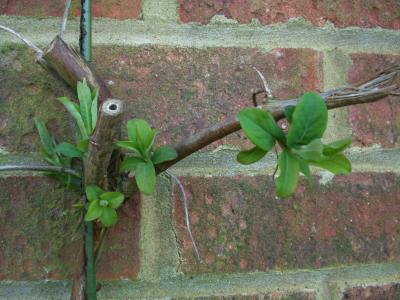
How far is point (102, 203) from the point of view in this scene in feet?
1.03

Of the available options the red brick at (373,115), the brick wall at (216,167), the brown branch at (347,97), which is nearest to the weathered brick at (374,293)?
the brick wall at (216,167)

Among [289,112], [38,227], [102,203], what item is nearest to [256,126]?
[289,112]

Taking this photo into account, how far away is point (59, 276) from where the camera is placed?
39 cm

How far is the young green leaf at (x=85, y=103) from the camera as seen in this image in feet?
1.01

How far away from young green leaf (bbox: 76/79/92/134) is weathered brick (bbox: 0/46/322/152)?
3.2 inches

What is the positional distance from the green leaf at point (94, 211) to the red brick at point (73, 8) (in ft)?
0.59

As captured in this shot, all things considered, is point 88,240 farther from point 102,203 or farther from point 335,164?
point 335,164

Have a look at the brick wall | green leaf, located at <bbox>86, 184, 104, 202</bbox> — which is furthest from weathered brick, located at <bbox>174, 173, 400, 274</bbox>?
green leaf, located at <bbox>86, 184, 104, 202</bbox>

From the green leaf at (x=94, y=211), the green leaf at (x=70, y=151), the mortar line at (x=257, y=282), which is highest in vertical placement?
the green leaf at (x=70, y=151)

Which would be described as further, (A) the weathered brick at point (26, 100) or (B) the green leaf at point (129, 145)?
(A) the weathered brick at point (26, 100)

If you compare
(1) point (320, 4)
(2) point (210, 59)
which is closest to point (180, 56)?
(2) point (210, 59)

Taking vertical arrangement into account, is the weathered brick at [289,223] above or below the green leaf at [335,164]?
below

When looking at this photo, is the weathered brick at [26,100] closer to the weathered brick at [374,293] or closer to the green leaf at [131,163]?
the green leaf at [131,163]

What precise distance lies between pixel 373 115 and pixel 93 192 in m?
0.26
